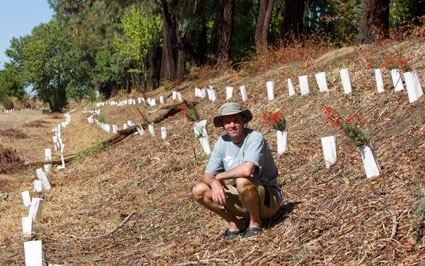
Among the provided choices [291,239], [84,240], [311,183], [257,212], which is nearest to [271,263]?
[291,239]

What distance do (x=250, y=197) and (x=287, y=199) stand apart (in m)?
1.08

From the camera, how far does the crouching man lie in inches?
185

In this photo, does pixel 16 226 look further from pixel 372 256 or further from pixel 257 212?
pixel 372 256

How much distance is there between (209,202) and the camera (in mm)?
4957

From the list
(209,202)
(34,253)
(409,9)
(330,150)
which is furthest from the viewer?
(409,9)

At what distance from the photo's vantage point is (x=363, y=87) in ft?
26.2

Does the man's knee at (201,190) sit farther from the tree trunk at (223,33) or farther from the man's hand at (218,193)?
the tree trunk at (223,33)

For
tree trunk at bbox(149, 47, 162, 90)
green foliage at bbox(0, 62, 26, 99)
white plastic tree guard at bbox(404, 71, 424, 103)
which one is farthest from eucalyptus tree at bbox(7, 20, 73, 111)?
white plastic tree guard at bbox(404, 71, 424, 103)

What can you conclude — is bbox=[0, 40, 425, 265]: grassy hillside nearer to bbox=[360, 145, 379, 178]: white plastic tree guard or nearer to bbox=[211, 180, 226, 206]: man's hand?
bbox=[360, 145, 379, 178]: white plastic tree guard

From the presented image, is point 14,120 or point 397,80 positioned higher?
point 397,80

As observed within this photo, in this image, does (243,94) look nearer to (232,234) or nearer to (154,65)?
(232,234)

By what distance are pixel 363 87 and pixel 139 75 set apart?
35.6 m

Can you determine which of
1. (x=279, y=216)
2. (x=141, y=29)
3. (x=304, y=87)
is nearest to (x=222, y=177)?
(x=279, y=216)

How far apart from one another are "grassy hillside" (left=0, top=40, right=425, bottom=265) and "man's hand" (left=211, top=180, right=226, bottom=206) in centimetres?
47
